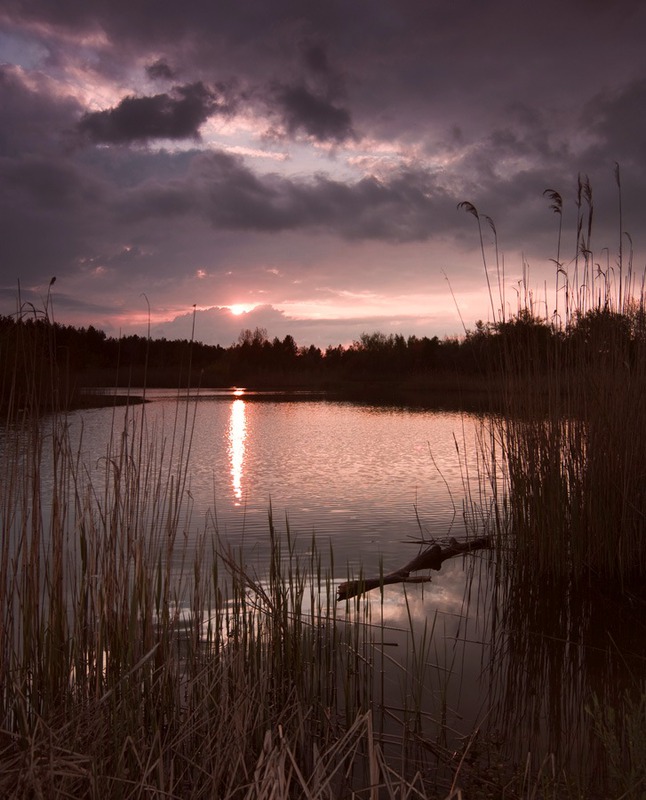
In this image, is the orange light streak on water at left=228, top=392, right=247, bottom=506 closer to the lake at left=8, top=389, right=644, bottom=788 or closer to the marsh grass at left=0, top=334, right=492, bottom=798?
the lake at left=8, top=389, right=644, bottom=788

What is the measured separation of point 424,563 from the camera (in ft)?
16.0

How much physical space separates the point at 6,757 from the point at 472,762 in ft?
5.12

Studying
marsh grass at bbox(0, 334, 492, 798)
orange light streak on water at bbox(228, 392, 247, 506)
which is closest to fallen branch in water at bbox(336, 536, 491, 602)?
marsh grass at bbox(0, 334, 492, 798)

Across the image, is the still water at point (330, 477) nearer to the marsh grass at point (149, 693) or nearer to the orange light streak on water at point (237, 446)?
the orange light streak on water at point (237, 446)

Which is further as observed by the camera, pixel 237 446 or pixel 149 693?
pixel 237 446

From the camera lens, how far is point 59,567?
258 cm

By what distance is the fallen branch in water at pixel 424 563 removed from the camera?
414cm

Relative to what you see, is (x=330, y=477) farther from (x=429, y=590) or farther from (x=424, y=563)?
A: (x=429, y=590)

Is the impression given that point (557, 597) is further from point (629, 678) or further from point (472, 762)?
point (472, 762)

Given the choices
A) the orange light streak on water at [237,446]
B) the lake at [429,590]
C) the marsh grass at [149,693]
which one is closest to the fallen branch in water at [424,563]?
the lake at [429,590]

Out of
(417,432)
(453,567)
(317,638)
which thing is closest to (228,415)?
(417,432)

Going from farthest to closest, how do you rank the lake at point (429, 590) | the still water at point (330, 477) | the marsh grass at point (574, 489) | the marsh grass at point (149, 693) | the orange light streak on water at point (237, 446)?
the orange light streak on water at point (237, 446) < the still water at point (330, 477) < the marsh grass at point (574, 489) < the lake at point (429, 590) < the marsh grass at point (149, 693)

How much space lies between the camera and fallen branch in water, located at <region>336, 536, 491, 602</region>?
4.14 metres

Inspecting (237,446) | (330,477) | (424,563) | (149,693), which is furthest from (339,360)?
(149,693)
